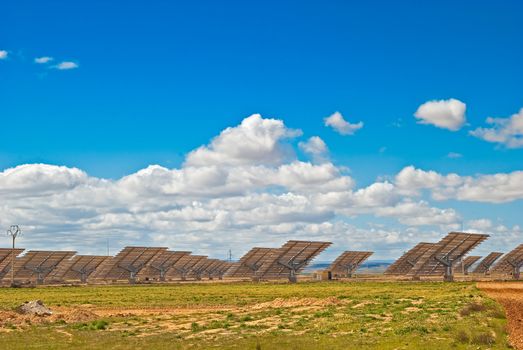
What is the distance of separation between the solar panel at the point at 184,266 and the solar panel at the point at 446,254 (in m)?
68.3

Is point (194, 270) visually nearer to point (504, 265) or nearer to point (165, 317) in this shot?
point (504, 265)

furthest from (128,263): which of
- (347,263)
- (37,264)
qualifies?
(347,263)

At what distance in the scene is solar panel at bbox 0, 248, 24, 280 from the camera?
108194mm

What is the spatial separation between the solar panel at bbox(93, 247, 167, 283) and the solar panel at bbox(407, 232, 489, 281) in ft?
155

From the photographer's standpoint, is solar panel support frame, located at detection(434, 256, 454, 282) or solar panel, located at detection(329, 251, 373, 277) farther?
solar panel, located at detection(329, 251, 373, 277)

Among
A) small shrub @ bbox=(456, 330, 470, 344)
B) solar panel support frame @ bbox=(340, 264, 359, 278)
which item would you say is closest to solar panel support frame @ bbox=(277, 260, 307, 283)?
solar panel support frame @ bbox=(340, 264, 359, 278)

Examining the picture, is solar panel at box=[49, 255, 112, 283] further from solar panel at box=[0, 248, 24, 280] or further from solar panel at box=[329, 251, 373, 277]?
solar panel at box=[329, 251, 373, 277]

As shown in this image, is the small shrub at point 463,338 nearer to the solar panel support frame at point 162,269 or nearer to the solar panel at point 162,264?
the solar panel at point 162,264

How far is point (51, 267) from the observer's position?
131125mm

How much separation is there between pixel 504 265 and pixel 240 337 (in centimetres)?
12921

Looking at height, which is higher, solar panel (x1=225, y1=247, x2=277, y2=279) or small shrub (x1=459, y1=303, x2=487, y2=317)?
solar panel (x1=225, y1=247, x2=277, y2=279)

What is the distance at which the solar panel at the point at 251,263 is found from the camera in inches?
4776

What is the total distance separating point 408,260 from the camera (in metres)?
117

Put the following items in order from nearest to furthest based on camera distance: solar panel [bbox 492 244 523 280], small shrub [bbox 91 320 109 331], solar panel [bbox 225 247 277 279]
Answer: small shrub [bbox 91 320 109 331] < solar panel [bbox 225 247 277 279] < solar panel [bbox 492 244 523 280]
